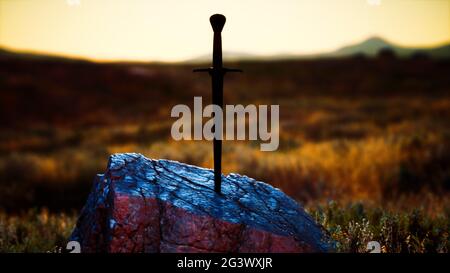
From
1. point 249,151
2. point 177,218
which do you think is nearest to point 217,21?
point 177,218

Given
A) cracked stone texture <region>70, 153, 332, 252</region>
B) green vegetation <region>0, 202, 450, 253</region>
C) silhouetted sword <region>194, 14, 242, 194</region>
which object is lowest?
green vegetation <region>0, 202, 450, 253</region>

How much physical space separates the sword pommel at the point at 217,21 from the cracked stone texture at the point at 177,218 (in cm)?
121

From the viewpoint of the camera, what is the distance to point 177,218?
280cm

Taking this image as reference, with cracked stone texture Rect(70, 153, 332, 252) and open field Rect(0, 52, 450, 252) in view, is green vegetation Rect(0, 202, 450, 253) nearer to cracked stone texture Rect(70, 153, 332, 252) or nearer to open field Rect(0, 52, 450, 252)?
open field Rect(0, 52, 450, 252)

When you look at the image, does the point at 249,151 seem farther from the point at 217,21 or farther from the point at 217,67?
the point at 217,21

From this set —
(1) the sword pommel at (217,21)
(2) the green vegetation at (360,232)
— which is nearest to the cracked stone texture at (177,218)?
(2) the green vegetation at (360,232)

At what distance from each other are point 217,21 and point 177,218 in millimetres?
1425

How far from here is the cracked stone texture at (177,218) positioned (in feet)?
9.04

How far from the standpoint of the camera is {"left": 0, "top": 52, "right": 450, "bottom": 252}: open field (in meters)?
4.67

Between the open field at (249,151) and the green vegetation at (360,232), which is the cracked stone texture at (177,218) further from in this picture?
the open field at (249,151)

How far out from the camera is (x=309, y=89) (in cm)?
4731

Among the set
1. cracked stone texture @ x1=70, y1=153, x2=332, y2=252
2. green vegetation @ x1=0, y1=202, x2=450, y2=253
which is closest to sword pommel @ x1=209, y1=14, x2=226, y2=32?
cracked stone texture @ x1=70, y1=153, x2=332, y2=252

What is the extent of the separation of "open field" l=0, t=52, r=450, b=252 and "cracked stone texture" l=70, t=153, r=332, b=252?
1.97 feet
